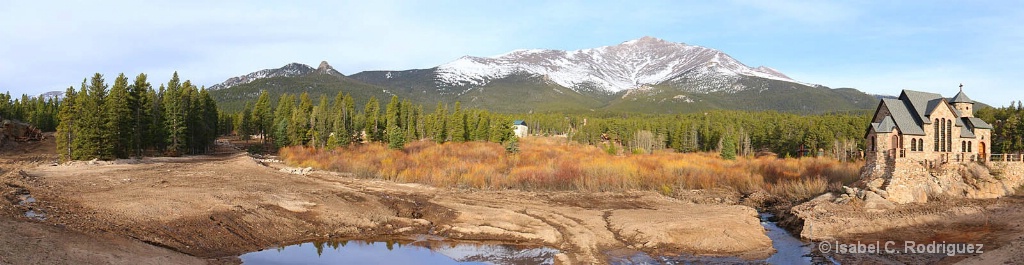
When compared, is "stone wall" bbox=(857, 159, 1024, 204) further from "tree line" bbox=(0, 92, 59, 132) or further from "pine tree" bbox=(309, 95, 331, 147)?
"tree line" bbox=(0, 92, 59, 132)

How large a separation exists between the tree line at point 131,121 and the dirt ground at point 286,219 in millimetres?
11345

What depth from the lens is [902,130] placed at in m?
27.1

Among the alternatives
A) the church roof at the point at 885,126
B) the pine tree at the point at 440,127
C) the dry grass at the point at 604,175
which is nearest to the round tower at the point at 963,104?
the church roof at the point at 885,126

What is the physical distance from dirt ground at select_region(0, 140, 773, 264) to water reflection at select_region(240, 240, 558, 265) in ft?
2.22

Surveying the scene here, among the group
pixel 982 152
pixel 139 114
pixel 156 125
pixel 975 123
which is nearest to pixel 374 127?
pixel 156 125

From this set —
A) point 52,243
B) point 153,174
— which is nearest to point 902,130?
point 52,243

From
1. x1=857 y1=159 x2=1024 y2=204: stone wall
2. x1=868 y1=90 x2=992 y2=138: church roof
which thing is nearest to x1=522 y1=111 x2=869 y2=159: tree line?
x1=868 y1=90 x2=992 y2=138: church roof

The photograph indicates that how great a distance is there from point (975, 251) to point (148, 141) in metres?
59.9

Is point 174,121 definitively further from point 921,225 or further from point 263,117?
point 921,225

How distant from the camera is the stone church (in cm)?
2708

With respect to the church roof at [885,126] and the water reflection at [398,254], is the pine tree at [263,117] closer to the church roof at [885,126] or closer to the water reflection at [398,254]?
the water reflection at [398,254]

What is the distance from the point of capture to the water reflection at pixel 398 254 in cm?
1750

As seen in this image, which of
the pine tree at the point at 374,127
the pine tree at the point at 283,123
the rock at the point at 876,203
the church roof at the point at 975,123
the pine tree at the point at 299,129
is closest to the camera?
the rock at the point at 876,203

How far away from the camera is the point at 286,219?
2130 centimetres
